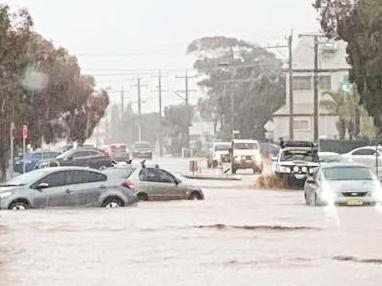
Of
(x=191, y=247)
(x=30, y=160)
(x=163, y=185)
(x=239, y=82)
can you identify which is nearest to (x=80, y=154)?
(x=30, y=160)

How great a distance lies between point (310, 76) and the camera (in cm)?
10156

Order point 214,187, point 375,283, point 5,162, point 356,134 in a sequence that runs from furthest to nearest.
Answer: point 356,134 → point 5,162 → point 214,187 → point 375,283

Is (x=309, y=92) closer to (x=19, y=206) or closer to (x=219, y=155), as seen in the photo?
(x=219, y=155)

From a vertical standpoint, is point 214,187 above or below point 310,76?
below

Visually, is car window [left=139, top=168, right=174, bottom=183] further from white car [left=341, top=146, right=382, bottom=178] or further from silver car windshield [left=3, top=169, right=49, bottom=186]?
white car [left=341, top=146, right=382, bottom=178]

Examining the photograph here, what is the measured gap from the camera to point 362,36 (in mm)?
45250

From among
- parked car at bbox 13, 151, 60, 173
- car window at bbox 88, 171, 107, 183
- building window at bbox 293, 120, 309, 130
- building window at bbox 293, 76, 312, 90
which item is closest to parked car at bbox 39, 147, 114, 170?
parked car at bbox 13, 151, 60, 173

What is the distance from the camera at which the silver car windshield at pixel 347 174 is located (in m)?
31.3

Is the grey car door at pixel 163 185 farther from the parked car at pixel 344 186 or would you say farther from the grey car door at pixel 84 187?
the grey car door at pixel 84 187

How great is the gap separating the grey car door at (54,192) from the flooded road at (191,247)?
0.87 metres

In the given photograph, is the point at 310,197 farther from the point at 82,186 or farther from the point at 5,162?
the point at 5,162

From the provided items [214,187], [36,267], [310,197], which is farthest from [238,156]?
[36,267]

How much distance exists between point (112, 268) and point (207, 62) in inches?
4967

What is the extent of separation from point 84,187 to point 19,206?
1834 millimetres
